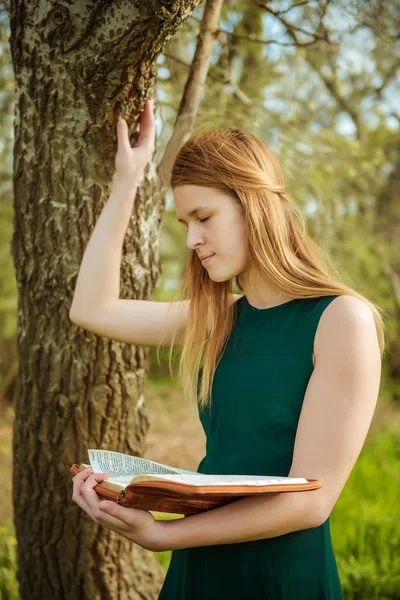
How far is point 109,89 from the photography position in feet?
6.71

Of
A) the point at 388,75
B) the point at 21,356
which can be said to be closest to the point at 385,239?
the point at 388,75

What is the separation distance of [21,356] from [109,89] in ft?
3.67

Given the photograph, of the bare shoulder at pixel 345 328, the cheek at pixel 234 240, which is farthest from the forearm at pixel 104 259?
the bare shoulder at pixel 345 328

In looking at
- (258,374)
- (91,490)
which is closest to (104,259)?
(258,374)

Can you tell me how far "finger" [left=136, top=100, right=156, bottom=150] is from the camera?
2146mm

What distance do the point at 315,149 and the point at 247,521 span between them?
10.3 ft

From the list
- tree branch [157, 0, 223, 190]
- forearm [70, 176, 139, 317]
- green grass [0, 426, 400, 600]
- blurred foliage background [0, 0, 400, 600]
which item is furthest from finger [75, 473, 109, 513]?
green grass [0, 426, 400, 600]

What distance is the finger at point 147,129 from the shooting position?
215 centimetres

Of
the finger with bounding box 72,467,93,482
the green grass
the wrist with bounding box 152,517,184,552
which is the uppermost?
the finger with bounding box 72,467,93,482

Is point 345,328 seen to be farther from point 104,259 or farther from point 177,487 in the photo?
point 104,259

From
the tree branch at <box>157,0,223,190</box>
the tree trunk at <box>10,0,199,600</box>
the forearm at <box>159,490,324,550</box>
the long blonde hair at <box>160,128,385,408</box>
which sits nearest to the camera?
the forearm at <box>159,490,324,550</box>

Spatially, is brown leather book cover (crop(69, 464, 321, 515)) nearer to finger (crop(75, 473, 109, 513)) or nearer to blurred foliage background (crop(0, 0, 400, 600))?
finger (crop(75, 473, 109, 513))

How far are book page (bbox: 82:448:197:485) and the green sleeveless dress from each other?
20 centimetres

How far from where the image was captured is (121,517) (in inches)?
58.9
